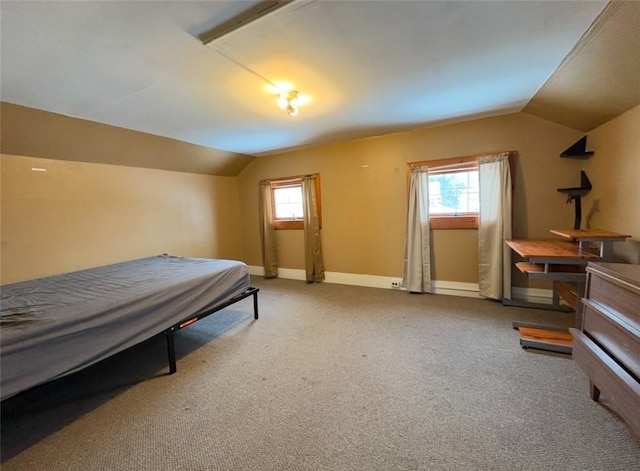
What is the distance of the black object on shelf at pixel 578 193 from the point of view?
279 centimetres

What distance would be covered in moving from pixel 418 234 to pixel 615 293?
2413mm

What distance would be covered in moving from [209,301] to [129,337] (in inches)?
28.8

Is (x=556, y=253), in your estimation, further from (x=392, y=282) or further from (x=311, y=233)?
(x=311, y=233)

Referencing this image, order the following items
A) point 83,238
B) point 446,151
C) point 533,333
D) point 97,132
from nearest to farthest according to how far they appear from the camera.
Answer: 1. point 533,333
2. point 97,132
3. point 83,238
4. point 446,151

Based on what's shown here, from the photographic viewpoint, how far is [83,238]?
311 cm

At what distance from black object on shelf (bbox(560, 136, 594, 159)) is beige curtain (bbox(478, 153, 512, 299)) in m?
0.54

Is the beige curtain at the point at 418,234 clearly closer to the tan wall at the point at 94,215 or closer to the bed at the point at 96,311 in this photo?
the bed at the point at 96,311

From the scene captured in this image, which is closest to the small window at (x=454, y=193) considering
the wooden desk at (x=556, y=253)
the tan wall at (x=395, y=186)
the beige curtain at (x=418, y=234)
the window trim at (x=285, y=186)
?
the beige curtain at (x=418, y=234)

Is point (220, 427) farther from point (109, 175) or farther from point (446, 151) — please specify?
point (446, 151)

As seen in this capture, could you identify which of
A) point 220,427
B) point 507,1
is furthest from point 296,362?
point 507,1

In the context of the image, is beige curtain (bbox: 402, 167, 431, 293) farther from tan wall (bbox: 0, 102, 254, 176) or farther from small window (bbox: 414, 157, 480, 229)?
tan wall (bbox: 0, 102, 254, 176)

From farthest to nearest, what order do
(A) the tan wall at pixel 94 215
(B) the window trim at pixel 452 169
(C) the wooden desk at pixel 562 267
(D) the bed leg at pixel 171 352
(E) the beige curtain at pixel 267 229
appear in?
(E) the beige curtain at pixel 267 229
(B) the window trim at pixel 452 169
(A) the tan wall at pixel 94 215
(D) the bed leg at pixel 171 352
(C) the wooden desk at pixel 562 267

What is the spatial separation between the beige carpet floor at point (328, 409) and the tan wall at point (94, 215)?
58.7 inches

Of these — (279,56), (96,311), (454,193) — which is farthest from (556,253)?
(96,311)
